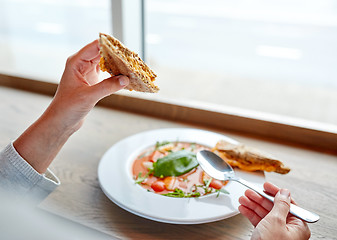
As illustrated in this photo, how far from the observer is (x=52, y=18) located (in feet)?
10.8

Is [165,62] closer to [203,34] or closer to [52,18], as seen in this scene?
[203,34]

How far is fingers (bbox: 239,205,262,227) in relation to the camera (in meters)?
0.80

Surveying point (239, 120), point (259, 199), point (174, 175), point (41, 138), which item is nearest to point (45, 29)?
point (239, 120)

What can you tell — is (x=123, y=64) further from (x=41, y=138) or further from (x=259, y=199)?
(x=259, y=199)

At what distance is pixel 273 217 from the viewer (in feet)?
2.29

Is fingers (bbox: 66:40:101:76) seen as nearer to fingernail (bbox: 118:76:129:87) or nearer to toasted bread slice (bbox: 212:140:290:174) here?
fingernail (bbox: 118:76:129:87)

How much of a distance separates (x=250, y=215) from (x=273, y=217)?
115mm

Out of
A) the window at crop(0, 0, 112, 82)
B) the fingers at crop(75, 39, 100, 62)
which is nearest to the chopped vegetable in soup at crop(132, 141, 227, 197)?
the fingers at crop(75, 39, 100, 62)

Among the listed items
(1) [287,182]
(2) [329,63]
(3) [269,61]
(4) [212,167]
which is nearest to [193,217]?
(4) [212,167]

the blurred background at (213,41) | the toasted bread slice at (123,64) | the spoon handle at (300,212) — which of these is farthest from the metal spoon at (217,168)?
the blurred background at (213,41)

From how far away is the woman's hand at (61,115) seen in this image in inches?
33.8

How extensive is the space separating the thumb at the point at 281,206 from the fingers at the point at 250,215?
78mm

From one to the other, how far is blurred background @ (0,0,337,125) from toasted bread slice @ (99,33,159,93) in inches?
59.9

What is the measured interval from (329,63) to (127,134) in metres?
2.48
